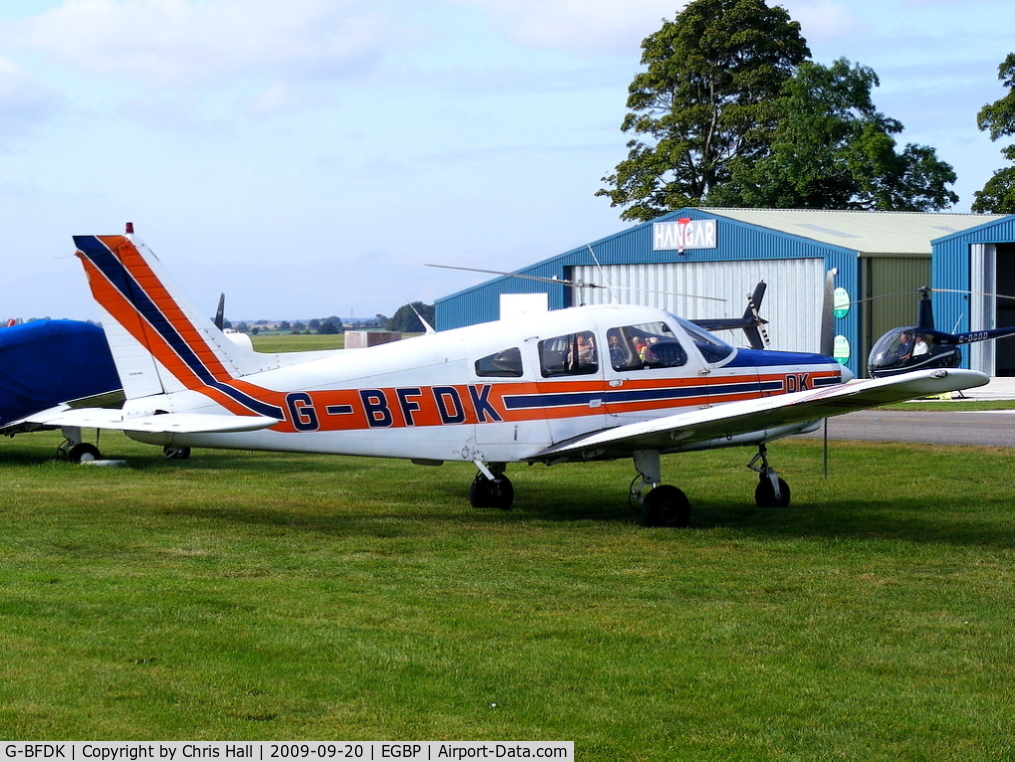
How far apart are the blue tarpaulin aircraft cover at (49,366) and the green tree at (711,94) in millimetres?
46646

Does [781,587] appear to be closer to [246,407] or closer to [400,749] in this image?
[400,749]

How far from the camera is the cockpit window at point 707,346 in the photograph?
13094 mm

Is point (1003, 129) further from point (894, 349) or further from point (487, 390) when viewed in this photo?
point (487, 390)

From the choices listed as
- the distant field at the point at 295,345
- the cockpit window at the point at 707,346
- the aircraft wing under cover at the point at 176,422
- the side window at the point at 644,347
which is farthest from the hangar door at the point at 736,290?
the distant field at the point at 295,345

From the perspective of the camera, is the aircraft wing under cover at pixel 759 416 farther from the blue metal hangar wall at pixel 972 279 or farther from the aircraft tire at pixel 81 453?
the blue metal hangar wall at pixel 972 279

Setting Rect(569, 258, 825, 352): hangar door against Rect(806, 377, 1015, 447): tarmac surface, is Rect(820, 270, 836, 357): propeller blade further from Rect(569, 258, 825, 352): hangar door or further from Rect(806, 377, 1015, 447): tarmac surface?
Rect(569, 258, 825, 352): hangar door

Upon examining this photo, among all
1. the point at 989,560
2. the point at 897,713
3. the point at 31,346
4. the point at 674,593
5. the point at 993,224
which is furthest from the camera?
the point at 993,224

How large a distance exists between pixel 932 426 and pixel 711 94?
4386 centimetres

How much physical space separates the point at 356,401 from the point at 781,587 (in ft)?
15.5

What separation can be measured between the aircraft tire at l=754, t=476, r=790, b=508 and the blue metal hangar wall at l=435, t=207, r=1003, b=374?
23.2m

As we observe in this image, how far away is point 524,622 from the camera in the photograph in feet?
26.6

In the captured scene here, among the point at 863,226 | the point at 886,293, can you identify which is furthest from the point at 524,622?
the point at 863,226

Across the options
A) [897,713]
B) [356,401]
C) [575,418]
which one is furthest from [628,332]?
[897,713]

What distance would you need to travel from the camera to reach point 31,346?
18.9 meters
